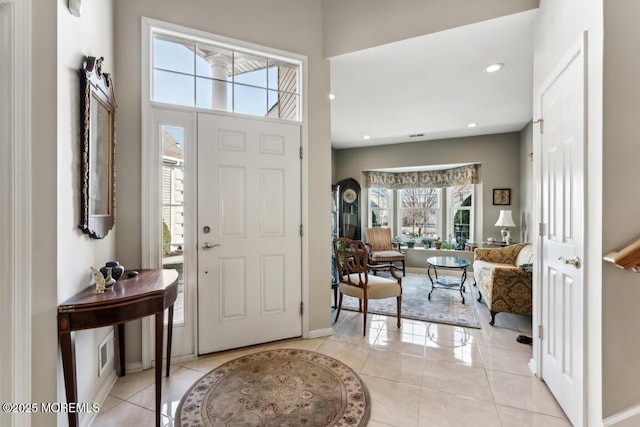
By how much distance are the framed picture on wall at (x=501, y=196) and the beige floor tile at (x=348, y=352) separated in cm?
422

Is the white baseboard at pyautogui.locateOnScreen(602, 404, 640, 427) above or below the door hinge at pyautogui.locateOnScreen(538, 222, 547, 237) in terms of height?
below

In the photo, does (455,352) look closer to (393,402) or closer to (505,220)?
(393,402)

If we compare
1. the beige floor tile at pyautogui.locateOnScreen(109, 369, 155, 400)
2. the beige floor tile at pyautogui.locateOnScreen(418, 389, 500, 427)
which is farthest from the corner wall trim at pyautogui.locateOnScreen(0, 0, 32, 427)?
the beige floor tile at pyautogui.locateOnScreen(418, 389, 500, 427)

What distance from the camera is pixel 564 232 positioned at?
1.70m

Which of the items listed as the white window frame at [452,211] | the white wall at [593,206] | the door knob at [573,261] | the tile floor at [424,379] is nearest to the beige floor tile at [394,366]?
the tile floor at [424,379]

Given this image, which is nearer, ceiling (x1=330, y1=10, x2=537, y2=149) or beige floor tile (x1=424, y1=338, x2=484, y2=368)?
beige floor tile (x1=424, y1=338, x2=484, y2=368)

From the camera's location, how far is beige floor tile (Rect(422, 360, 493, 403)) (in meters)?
1.90

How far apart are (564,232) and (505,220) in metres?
3.55

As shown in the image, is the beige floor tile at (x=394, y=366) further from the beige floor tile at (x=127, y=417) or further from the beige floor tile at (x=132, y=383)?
the beige floor tile at (x=132, y=383)

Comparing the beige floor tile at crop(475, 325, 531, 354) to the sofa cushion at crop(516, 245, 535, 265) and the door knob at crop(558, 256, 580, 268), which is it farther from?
the door knob at crop(558, 256, 580, 268)

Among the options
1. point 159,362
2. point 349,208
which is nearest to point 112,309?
point 159,362

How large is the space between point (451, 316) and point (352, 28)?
11.0ft

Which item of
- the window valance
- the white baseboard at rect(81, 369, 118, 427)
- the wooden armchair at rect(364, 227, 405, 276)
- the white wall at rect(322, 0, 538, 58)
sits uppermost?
the white wall at rect(322, 0, 538, 58)

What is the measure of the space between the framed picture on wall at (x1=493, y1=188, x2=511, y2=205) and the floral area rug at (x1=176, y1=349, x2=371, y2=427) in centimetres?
460
